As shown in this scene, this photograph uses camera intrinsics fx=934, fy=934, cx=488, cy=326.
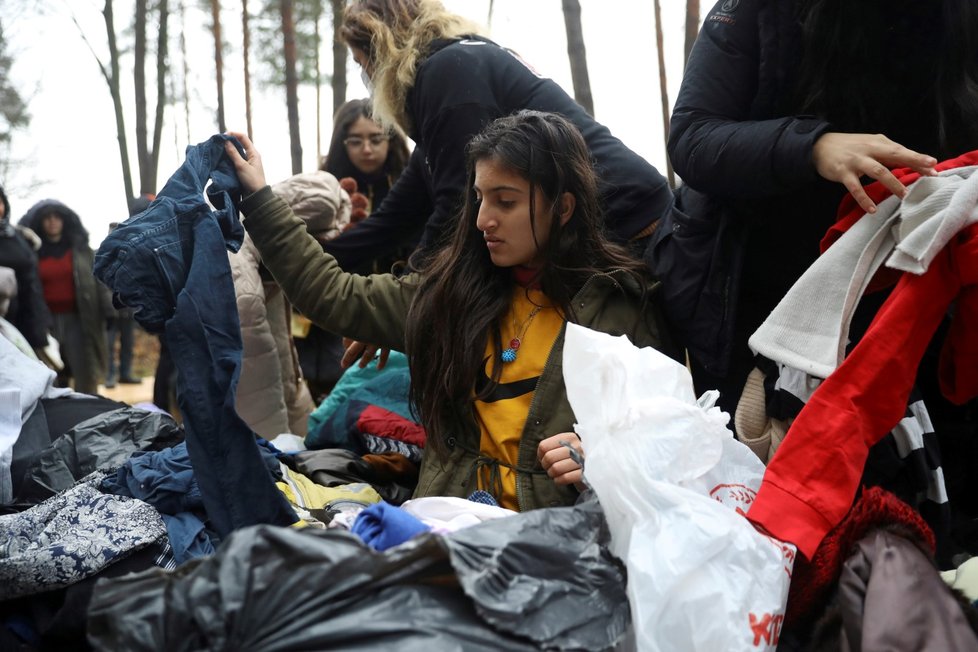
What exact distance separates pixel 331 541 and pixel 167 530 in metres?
0.80

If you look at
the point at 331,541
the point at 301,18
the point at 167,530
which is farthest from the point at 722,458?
the point at 301,18

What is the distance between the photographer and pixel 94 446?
7.89 feet

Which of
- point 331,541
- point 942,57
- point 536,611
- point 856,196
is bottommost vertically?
point 536,611

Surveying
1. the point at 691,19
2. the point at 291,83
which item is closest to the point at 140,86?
the point at 291,83

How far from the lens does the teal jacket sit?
2234mm

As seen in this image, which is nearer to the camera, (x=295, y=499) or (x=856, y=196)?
(x=856, y=196)

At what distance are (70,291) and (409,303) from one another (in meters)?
6.54

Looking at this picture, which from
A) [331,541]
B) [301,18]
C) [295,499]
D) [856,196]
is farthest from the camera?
[301,18]

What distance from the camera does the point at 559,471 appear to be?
1.97m

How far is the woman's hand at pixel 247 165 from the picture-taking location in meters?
2.40

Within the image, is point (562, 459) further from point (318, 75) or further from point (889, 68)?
point (318, 75)

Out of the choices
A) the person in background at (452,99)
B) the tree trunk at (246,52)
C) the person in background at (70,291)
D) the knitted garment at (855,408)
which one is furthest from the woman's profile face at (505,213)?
the tree trunk at (246,52)

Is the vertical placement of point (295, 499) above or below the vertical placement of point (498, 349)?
below

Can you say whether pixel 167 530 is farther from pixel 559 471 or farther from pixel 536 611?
pixel 536 611
